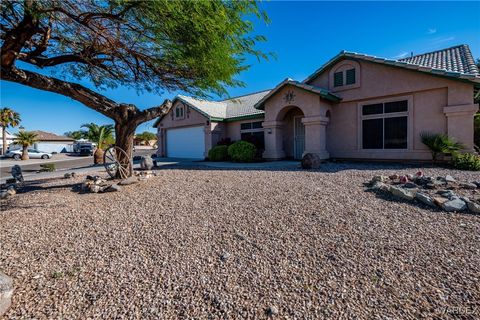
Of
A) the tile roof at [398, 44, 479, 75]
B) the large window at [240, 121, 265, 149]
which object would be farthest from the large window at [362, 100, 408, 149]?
the large window at [240, 121, 265, 149]

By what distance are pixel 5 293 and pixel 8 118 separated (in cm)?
4216

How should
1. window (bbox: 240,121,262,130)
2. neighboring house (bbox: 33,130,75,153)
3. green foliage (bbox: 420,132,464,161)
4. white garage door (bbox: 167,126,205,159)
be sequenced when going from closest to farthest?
green foliage (bbox: 420,132,464,161) < window (bbox: 240,121,262,130) < white garage door (bbox: 167,126,205,159) < neighboring house (bbox: 33,130,75,153)

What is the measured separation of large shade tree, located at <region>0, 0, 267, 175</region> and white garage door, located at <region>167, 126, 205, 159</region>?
11.3m

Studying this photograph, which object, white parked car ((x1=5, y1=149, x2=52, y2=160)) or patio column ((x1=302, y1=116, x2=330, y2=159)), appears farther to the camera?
white parked car ((x1=5, y1=149, x2=52, y2=160))

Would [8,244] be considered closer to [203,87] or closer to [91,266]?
[91,266]

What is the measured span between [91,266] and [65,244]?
3.43 ft

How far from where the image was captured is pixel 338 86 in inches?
525

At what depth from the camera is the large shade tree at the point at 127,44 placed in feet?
17.0

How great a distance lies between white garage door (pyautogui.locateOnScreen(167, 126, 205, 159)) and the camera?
20.3 meters

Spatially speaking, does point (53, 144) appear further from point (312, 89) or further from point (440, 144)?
point (440, 144)

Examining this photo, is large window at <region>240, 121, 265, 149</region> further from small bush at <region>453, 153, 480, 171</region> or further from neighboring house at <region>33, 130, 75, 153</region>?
neighboring house at <region>33, 130, 75, 153</region>

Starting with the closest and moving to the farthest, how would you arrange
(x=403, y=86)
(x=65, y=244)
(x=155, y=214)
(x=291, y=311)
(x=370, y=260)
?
(x=291, y=311)
(x=370, y=260)
(x=65, y=244)
(x=155, y=214)
(x=403, y=86)

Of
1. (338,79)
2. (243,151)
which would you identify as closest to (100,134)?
(243,151)

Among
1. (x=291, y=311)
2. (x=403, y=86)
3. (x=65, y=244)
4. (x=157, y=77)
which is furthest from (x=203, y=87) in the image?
(x=403, y=86)
